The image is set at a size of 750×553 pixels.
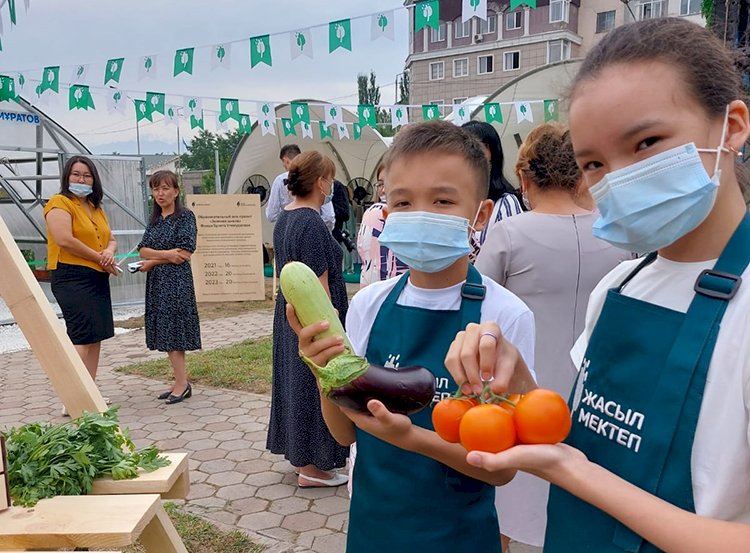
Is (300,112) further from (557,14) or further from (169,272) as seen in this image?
(557,14)

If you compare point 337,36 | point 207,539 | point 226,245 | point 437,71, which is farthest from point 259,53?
point 437,71

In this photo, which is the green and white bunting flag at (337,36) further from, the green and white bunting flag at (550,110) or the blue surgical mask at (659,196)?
the blue surgical mask at (659,196)

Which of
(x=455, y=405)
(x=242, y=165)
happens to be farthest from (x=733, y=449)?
(x=242, y=165)

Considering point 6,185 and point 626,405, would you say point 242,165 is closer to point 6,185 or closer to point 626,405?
point 6,185

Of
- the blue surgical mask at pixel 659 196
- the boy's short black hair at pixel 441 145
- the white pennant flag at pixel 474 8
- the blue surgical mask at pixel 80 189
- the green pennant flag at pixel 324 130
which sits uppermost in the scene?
the white pennant flag at pixel 474 8

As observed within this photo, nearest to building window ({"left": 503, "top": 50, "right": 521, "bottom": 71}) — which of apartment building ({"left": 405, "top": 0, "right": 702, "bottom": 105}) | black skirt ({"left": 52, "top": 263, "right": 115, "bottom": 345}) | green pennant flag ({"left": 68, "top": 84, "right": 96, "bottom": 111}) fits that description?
apartment building ({"left": 405, "top": 0, "right": 702, "bottom": 105})

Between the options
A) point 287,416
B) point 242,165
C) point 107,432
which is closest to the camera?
point 107,432

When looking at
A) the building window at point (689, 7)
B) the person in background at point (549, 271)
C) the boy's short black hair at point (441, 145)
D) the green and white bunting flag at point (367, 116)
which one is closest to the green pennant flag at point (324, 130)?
the green and white bunting flag at point (367, 116)

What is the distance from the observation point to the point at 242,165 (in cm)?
1555

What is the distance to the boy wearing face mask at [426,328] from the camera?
1698 mm

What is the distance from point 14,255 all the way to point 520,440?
2.01 metres

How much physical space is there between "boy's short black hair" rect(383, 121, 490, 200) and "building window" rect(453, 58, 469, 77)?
4215 centimetres

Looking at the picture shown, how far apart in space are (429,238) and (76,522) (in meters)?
1.38

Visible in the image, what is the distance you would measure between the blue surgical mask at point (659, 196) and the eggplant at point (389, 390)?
2.01 ft
